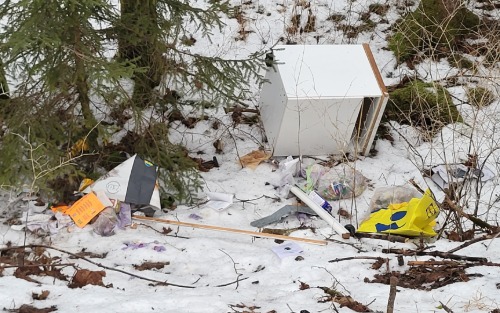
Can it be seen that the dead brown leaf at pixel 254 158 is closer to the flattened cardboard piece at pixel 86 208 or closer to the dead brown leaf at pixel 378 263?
the flattened cardboard piece at pixel 86 208

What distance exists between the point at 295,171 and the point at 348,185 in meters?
0.48

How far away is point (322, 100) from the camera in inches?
194

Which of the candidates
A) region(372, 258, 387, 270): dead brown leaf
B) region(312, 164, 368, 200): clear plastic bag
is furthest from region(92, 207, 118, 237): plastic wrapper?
region(372, 258, 387, 270): dead brown leaf

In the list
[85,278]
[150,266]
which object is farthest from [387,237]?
[85,278]

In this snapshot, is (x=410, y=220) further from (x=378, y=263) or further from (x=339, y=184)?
(x=339, y=184)

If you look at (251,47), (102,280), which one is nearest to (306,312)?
(102,280)

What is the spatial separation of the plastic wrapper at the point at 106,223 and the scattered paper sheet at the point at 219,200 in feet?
2.41

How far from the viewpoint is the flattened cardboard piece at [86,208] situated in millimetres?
4340

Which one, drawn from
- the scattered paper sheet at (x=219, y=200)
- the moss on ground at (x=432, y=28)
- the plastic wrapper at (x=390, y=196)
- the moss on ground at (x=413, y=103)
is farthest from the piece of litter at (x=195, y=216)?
the moss on ground at (x=432, y=28)

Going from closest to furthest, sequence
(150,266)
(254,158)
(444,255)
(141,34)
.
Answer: (444,255)
(150,266)
(141,34)
(254,158)

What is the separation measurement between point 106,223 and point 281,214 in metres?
1.22

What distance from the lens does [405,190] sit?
4.93 metres

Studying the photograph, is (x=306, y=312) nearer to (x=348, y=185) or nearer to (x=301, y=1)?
(x=348, y=185)

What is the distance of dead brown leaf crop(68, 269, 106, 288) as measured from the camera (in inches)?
139
